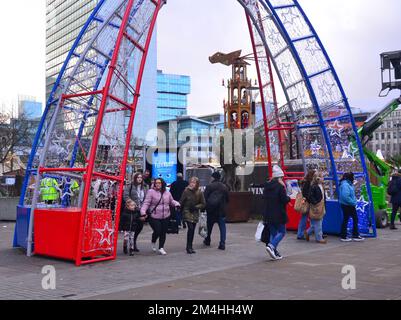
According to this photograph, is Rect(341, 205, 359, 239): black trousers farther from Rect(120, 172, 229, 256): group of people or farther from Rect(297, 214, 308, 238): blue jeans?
Rect(120, 172, 229, 256): group of people

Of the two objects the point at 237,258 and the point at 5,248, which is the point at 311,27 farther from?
the point at 5,248

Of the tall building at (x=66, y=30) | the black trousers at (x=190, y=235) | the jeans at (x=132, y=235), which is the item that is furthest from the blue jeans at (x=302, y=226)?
the tall building at (x=66, y=30)

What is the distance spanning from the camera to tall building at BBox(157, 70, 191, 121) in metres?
132

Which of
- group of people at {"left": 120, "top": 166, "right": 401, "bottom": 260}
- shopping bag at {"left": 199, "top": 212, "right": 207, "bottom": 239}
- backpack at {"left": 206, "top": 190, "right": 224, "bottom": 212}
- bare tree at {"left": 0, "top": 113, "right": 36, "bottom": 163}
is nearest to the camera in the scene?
group of people at {"left": 120, "top": 166, "right": 401, "bottom": 260}

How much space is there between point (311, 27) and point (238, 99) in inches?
734

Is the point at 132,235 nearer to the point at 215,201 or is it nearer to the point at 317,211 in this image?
the point at 215,201

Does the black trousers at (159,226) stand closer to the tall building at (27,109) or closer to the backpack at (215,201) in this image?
the backpack at (215,201)

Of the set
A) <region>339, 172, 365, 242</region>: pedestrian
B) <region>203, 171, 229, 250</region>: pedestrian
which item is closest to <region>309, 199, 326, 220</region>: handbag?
<region>339, 172, 365, 242</region>: pedestrian

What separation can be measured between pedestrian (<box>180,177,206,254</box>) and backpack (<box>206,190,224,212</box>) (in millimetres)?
275

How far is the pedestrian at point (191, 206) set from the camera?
1041 cm

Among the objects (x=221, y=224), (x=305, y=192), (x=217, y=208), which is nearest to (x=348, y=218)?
(x=305, y=192)

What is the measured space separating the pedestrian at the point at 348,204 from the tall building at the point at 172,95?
390ft

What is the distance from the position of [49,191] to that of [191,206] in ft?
10.3

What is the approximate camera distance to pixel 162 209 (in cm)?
1014
